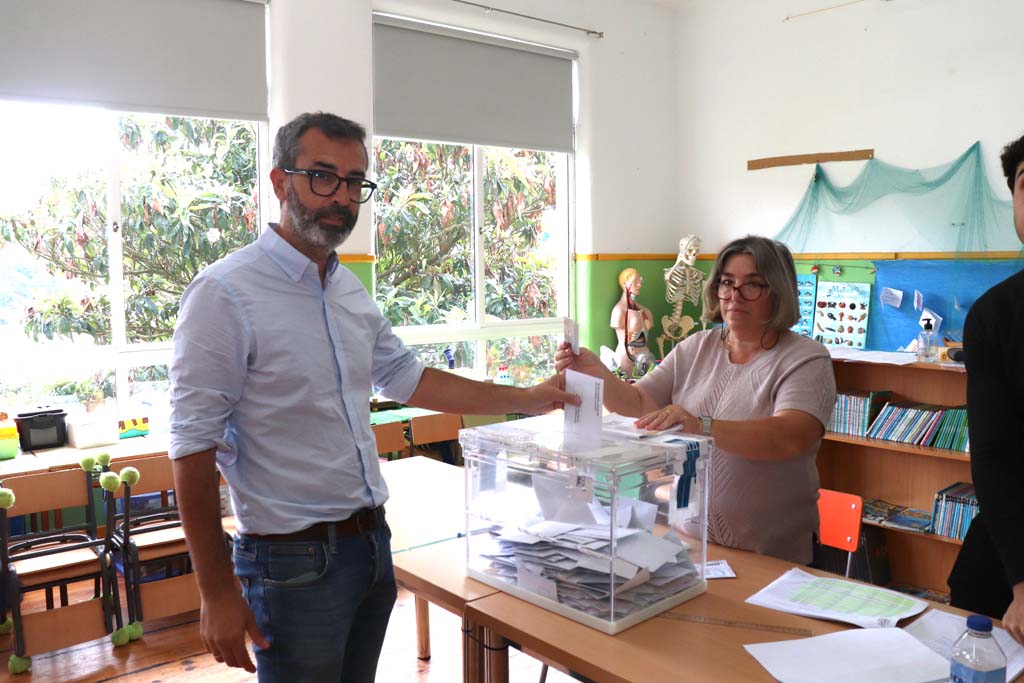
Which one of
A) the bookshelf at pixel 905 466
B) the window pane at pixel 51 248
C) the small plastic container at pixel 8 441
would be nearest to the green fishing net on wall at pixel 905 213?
the bookshelf at pixel 905 466

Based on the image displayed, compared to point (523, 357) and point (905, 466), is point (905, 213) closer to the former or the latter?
point (905, 466)

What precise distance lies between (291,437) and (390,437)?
2674mm

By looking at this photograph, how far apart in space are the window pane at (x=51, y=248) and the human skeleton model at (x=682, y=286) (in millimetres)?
3981

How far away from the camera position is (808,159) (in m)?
5.90

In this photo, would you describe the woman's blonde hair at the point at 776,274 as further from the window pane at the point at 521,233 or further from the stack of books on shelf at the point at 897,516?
the window pane at the point at 521,233

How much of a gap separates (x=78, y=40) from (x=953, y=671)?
4554 mm

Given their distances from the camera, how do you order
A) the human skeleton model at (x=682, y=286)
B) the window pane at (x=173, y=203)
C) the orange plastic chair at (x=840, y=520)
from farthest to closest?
the human skeleton model at (x=682, y=286), the window pane at (x=173, y=203), the orange plastic chair at (x=840, y=520)

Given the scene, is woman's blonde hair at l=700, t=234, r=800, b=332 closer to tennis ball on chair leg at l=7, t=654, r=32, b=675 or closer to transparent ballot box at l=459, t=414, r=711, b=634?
transparent ballot box at l=459, t=414, r=711, b=634

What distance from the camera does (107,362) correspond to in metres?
4.46

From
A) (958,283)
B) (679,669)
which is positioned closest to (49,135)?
(679,669)

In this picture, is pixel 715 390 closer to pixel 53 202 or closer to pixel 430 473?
pixel 430 473

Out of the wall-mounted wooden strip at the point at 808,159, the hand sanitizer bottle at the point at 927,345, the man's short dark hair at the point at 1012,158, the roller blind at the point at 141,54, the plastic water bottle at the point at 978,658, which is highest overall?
the roller blind at the point at 141,54

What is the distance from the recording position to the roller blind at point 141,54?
158 inches

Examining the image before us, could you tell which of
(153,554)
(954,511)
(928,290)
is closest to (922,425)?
(954,511)
